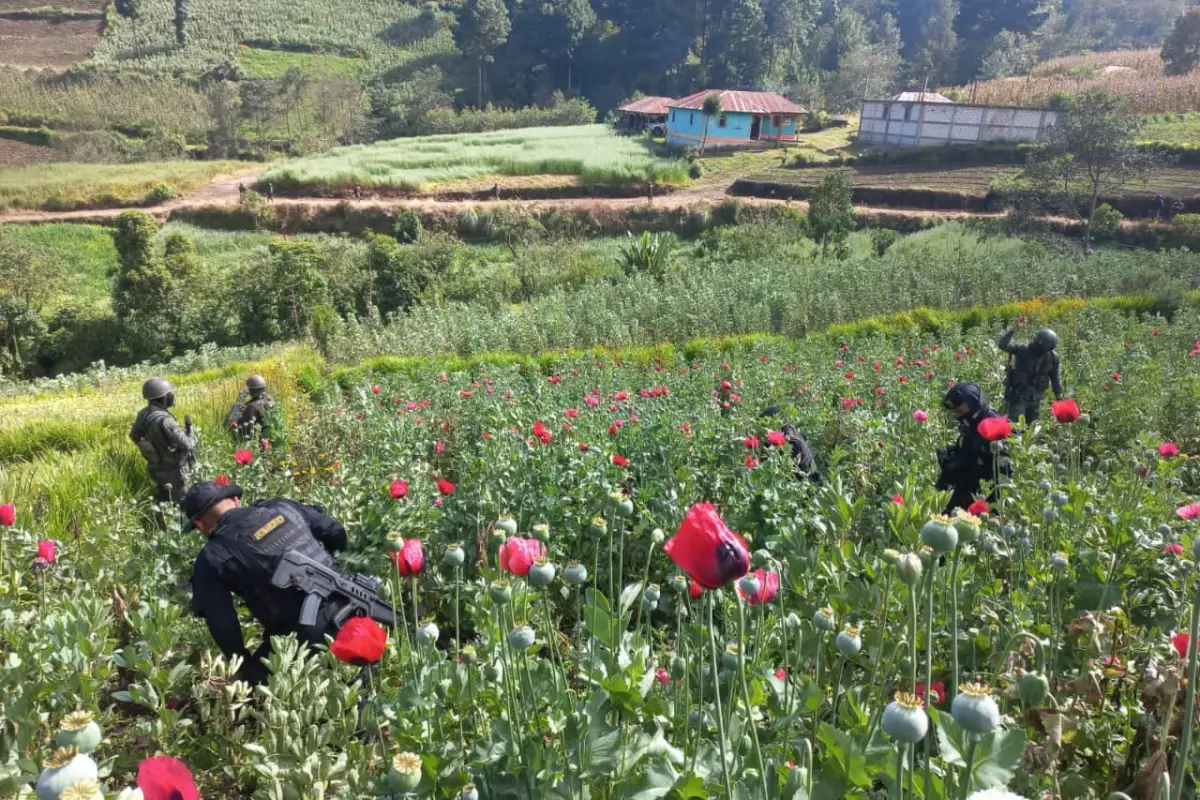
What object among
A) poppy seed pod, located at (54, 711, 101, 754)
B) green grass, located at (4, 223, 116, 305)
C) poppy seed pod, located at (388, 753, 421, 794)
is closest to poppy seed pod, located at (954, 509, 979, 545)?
poppy seed pod, located at (388, 753, 421, 794)

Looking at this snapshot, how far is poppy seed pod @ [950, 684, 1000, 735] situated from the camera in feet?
3.13

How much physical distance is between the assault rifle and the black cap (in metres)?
0.52

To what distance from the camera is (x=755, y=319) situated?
1149 cm

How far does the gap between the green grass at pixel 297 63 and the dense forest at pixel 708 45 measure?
32.1 feet

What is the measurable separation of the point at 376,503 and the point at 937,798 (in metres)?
3.36

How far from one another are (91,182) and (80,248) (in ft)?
25.4

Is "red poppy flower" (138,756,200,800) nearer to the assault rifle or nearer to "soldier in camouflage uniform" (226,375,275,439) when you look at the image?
the assault rifle

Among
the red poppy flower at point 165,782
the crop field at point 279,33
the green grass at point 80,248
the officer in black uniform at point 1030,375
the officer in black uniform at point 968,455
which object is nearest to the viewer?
the red poppy flower at point 165,782

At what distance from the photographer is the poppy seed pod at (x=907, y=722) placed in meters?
0.95

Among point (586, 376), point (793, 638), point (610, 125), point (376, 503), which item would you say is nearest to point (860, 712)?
point (793, 638)

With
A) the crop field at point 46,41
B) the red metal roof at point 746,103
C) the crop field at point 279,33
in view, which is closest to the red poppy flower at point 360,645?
the red metal roof at point 746,103

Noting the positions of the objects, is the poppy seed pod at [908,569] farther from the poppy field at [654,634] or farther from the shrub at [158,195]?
the shrub at [158,195]

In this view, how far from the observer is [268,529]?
9.62ft

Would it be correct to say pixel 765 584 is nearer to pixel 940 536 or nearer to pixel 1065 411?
pixel 940 536
